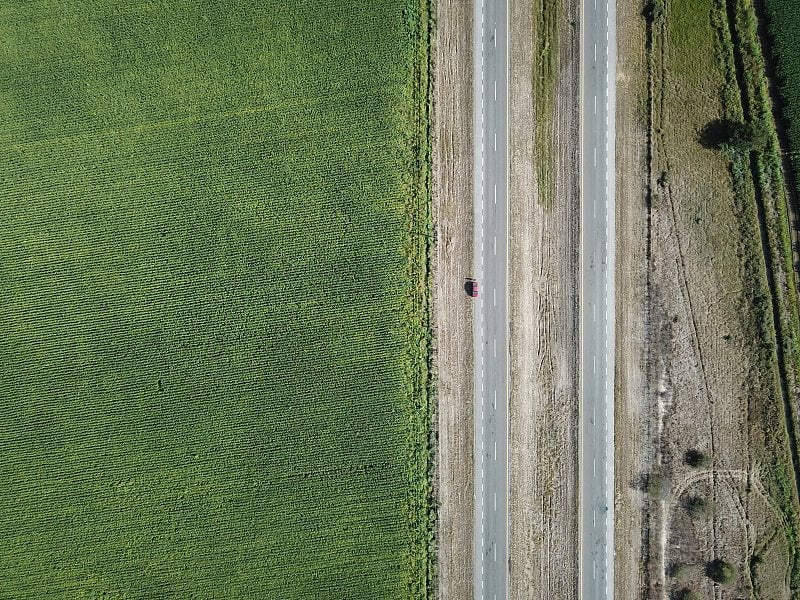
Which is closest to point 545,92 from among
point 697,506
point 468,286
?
point 468,286

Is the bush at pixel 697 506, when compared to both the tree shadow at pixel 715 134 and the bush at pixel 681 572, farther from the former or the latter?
the tree shadow at pixel 715 134

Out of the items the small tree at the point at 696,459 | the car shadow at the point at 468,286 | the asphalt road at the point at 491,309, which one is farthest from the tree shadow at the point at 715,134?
the small tree at the point at 696,459

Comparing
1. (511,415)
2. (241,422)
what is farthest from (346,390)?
(511,415)

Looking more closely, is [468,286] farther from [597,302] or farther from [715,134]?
[715,134]

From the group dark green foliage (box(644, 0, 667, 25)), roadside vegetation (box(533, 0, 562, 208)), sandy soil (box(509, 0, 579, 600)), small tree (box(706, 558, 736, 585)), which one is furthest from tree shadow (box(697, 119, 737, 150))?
small tree (box(706, 558, 736, 585))

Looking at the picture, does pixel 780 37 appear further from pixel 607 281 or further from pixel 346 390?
pixel 346 390

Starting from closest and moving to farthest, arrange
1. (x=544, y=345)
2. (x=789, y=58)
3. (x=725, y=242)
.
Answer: (x=789, y=58)
(x=725, y=242)
(x=544, y=345)
